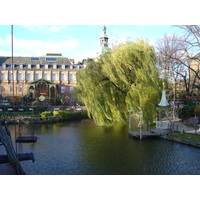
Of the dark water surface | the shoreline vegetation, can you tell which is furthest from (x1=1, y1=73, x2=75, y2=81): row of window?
the dark water surface

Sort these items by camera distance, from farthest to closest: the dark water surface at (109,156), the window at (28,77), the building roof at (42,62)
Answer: the building roof at (42,62), the window at (28,77), the dark water surface at (109,156)

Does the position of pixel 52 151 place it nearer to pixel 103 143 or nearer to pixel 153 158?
pixel 103 143

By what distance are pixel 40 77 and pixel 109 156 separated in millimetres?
38112

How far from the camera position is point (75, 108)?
135 ft

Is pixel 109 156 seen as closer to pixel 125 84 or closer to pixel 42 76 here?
pixel 125 84

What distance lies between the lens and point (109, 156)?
563 inches

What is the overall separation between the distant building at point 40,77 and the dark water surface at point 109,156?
27993mm

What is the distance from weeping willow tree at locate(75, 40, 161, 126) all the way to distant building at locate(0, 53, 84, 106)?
27091 mm

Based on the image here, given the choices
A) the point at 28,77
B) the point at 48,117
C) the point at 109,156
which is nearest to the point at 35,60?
the point at 28,77

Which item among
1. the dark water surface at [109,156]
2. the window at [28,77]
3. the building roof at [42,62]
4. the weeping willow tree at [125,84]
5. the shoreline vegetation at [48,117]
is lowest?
the dark water surface at [109,156]

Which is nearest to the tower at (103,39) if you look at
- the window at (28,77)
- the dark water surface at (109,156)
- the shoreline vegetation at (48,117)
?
the window at (28,77)

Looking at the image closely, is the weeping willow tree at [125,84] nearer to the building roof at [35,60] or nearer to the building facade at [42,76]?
the building facade at [42,76]

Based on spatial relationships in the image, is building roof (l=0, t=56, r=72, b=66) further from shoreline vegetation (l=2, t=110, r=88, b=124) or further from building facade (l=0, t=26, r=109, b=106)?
shoreline vegetation (l=2, t=110, r=88, b=124)

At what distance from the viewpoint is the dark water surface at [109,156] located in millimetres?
11898
